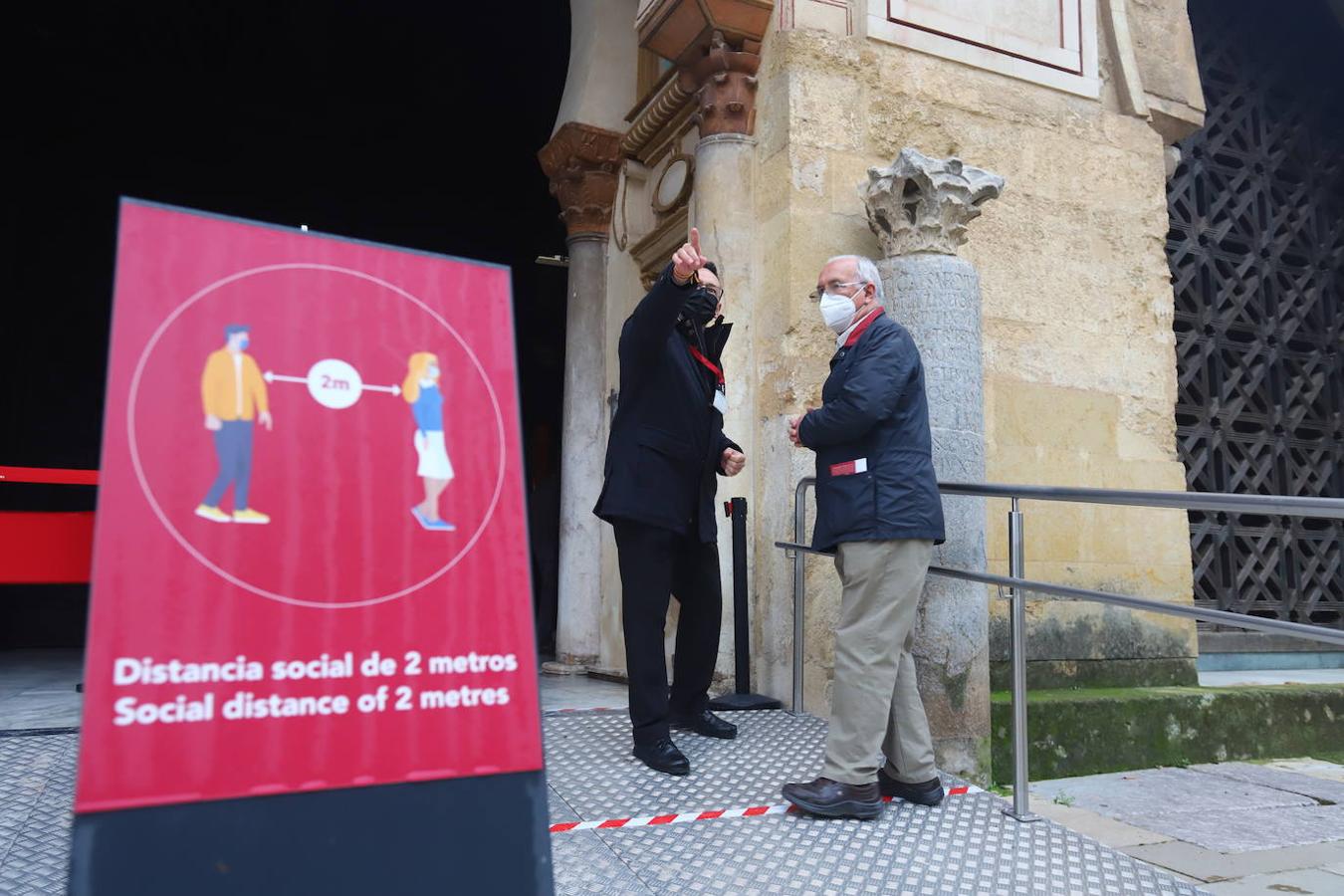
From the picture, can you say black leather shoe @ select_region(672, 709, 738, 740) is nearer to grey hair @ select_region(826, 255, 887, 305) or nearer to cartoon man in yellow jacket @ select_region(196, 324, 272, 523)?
grey hair @ select_region(826, 255, 887, 305)

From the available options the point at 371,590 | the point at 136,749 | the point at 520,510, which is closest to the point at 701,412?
the point at 520,510

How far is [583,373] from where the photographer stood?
6234 millimetres

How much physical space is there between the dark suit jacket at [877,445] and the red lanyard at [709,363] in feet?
1.57

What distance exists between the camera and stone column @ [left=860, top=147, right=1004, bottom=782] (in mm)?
3814

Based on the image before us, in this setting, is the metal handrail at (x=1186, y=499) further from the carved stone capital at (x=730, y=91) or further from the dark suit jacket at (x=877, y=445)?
the carved stone capital at (x=730, y=91)

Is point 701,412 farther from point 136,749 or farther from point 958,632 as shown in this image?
point 136,749

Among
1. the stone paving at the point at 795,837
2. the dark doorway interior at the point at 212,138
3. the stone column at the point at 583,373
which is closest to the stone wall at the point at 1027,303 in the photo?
the stone paving at the point at 795,837

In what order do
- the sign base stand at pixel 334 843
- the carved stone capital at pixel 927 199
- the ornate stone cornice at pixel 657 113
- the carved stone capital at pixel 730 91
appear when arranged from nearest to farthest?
the sign base stand at pixel 334 843
the carved stone capital at pixel 927 199
the carved stone capital at pixel 730 91
the ornate stone cornice at pixel 657 113

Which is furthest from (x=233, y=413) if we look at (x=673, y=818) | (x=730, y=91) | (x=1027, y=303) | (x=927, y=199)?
(x=1027, y=303)

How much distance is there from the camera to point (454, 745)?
1.61 meters

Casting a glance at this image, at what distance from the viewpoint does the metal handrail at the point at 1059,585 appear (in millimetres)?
2424

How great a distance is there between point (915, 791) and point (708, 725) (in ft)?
2.58

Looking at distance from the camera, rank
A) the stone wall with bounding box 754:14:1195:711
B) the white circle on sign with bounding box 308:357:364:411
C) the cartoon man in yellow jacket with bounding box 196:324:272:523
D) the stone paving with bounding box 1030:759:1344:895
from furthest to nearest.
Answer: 1. the stone wall with bounding box 754:14:1195:711
2. the stone paving with bounding box 1030:759:1344:895
3. the white circle on sign with bounding box 308:357:364:411
4. the cartoon man in yellow jacket with bounding box 196:324:272:523

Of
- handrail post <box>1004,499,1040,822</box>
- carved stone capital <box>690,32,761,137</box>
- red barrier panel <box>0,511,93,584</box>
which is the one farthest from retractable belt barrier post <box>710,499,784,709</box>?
red barrier panel <box>0,511,93,584</box>
